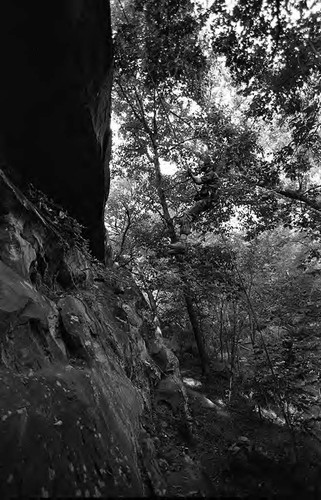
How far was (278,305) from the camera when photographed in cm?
1096

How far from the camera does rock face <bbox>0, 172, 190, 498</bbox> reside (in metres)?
2.37

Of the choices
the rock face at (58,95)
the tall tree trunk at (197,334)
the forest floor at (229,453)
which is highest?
the rock face at (58,95)

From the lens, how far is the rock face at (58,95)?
455 cm

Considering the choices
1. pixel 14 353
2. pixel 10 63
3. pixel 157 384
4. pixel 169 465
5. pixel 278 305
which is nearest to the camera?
pixel 14 353

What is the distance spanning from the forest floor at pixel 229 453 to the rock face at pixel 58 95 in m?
5.46

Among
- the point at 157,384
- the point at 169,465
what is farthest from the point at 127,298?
the point at 169,465

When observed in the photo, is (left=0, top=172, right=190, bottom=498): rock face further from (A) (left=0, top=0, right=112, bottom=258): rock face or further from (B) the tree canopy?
(B) the tree canopy

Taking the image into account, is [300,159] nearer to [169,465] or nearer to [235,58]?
[235,58]

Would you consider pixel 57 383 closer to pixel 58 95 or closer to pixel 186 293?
pixel 58 95

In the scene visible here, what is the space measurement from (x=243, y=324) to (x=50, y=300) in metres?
12.4

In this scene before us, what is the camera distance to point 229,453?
735 centimetres

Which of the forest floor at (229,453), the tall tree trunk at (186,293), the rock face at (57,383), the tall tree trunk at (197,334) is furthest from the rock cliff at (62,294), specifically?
the tall tree trunk at (197,334)

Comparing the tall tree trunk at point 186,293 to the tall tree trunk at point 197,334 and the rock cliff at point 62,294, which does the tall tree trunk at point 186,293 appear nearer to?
the tall tree trunk at point 197,334

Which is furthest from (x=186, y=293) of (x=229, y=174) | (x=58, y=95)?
(x=58, y=95)
